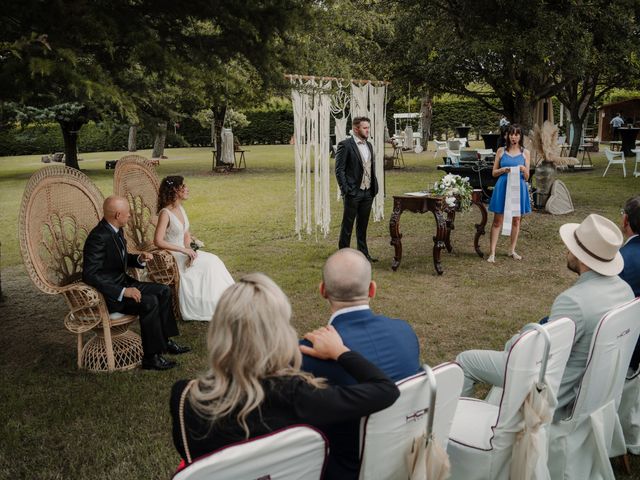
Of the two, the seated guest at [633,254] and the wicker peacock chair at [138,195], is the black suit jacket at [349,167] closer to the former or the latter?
the wicker peacock chair at [138,195]

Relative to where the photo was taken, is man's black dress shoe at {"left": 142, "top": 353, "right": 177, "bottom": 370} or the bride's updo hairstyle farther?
the bride's updo hairstyle

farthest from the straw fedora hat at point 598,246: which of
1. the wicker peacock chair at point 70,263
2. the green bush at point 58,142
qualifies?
the green bush at point 58,142

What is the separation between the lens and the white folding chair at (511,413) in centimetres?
270

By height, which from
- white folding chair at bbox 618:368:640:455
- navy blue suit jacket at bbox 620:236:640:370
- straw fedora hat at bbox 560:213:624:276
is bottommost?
white folding chair at bbox 618:368:640:455

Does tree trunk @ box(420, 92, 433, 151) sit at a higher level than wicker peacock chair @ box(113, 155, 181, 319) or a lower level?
higher

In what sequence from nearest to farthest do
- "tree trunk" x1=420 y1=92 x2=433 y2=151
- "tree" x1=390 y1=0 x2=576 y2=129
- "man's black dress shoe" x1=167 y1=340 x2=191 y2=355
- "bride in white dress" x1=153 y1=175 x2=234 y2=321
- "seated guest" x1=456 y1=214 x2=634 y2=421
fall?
1. "seated guest" x1=456 y1=214 x2=634 y2=421
2. "man's black dress shoe" x1=167 y1=340 x2=191 y2=355
3. "bride in white dress" x1=153 y1=175 x2=234 y2=321
4. "tree" x1=390 y1=0 x2=576 y2=129
5. "tree trunk" x1=420 y1=92 x2=433 y2=151

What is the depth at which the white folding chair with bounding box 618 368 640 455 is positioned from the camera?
3.83 meters

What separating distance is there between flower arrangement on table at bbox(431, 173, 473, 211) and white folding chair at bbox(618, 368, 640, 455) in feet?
15.3

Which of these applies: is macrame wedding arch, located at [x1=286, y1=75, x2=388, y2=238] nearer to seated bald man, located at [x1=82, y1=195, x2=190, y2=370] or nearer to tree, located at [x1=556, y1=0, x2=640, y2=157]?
tree, located at [x1=556, y1=0, x2=640, y2=157]

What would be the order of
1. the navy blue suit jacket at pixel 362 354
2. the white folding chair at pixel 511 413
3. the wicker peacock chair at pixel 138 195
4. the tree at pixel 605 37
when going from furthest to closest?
the tree at pixel 605 37 < the wicker peacock chair at pixel 138 195 < the white folding chair at pixel 511 413 < the navy blue suit jacket at pixel 362 354

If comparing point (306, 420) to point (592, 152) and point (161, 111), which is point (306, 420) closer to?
point (161, 111)

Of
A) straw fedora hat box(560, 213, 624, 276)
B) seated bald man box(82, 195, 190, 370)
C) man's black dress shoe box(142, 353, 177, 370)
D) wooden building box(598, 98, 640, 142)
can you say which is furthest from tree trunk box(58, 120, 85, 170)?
wooden building box(598, 98, 640, 142)

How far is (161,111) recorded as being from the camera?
5.99 meters

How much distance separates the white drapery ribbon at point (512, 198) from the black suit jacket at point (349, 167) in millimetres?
2030
